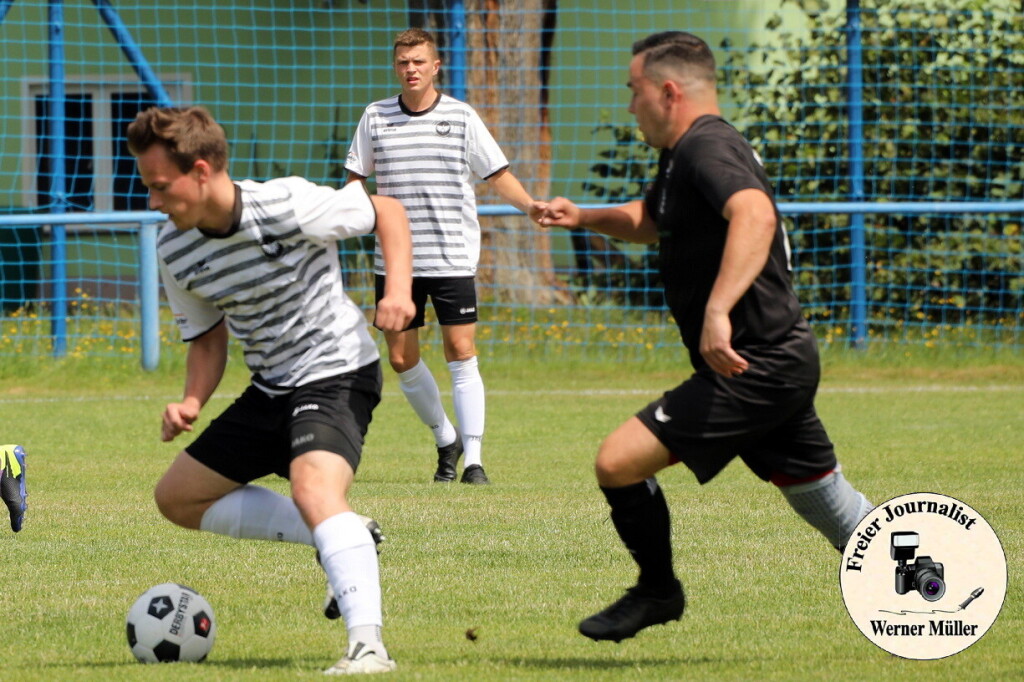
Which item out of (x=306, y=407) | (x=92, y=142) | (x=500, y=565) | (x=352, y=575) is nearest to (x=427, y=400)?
(x=500, y=565)

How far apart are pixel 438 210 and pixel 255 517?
11.8 ft

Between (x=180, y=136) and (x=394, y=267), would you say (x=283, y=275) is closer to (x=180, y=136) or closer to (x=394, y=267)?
(x=394, y=267)

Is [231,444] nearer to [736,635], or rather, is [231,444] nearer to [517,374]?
[736,635]

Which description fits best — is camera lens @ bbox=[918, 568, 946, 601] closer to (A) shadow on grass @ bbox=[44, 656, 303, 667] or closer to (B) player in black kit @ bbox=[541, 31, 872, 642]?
(B) player in black kit @ bbox=[541, 31, 872, 642]

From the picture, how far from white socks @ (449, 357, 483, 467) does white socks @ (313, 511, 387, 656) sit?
12.4 ft

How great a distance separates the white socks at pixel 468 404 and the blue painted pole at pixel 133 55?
6.50m

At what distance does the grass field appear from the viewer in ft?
14.7

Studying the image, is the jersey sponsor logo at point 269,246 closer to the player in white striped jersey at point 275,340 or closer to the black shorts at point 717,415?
the player in white striped jersey at point 275,340

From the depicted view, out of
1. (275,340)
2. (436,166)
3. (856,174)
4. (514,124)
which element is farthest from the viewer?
(514,124)

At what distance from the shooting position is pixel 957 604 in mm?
4332

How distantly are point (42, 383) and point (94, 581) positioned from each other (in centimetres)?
748

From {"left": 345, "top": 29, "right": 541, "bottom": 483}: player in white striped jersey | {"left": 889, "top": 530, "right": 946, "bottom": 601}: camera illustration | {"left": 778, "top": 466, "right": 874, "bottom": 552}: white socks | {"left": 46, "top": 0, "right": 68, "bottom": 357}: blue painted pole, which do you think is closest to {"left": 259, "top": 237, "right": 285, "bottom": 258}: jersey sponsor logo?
{"left": 778, "top": 466, "right": 874, "bottom": 552}: white socks

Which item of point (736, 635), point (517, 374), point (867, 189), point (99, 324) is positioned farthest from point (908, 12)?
point (736, 635)

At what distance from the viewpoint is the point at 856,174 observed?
14109 millimetres
